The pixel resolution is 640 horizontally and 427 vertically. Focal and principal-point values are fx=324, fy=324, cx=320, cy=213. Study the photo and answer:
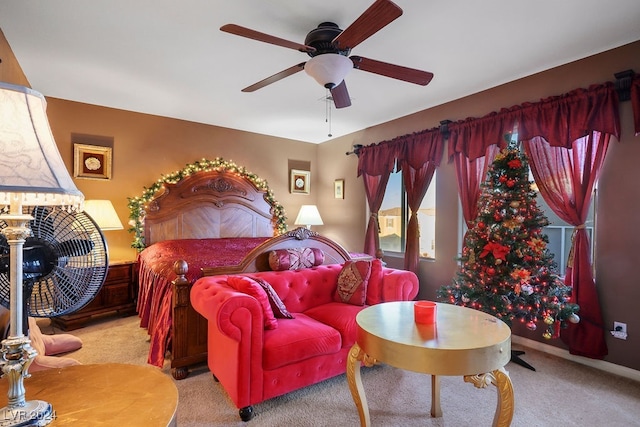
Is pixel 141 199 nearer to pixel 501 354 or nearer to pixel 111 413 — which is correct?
pixel 111 413

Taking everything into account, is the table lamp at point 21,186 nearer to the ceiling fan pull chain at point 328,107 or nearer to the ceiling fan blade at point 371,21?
the ceiling fan blade at point 371,21

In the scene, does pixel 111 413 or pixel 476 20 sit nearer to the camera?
pixel 111 413

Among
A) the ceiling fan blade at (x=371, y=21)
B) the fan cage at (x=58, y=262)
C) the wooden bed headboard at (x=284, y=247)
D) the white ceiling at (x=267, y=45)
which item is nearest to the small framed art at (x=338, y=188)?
the white ceiling at (x=267, y=45)

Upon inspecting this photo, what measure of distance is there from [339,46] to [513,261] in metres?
2.31

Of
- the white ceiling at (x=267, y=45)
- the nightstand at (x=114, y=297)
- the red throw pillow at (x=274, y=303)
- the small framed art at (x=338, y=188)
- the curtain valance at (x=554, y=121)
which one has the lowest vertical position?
the nightstand at (x=114, y=297)

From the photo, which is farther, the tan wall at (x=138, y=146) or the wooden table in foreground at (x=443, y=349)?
the tan wall at (x=138, y=146)

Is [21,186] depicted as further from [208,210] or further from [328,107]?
[208,210]

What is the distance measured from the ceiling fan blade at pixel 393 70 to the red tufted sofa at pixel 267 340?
1.68m

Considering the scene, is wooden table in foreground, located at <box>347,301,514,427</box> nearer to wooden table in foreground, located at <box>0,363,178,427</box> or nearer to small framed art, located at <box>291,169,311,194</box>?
wooden table in foreground, located at <box>0,363,178,427</box>

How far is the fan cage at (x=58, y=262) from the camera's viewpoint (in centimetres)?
101

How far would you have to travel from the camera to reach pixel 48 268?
1.04m

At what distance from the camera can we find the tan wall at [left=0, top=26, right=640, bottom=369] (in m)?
2.69

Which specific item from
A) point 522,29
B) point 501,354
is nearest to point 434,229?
point 522,29

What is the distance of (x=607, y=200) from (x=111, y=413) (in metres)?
3.67
